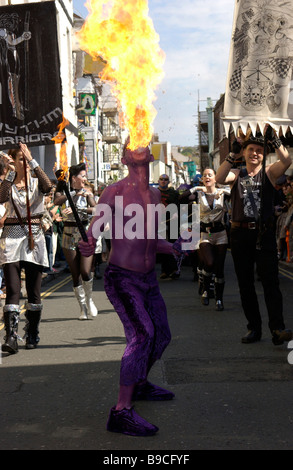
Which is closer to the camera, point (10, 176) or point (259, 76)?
point (259, 76)

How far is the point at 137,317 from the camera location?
4.73 m

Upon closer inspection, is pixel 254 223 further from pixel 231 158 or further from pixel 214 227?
pixel 214 227

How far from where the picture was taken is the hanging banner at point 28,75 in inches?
270

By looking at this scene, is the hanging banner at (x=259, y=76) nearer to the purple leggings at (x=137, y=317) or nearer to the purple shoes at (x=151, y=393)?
the purple leggings at (x=137, y=317)

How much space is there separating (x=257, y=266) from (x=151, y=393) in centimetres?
251

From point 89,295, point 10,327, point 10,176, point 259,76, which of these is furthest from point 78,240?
point 259,76

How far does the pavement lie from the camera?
4.29 meters

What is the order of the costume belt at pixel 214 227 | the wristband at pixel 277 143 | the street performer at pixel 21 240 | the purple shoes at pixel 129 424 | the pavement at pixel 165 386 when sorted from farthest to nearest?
1. the costume belt at pixel 214 227
2. the street performer at pixel 21 240
3. the wristband at pixel 277 143
4. the purple shoes at pixel 129 424
5. the pavement at pixel 165 386

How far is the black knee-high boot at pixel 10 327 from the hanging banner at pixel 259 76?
9.41 feet

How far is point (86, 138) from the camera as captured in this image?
49.0 m

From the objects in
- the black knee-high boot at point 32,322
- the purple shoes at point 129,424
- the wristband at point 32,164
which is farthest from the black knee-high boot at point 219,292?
the purple shoes at point 129,424

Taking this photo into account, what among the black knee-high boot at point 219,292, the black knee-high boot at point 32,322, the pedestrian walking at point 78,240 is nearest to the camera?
the black knee-high boot at point 32,322

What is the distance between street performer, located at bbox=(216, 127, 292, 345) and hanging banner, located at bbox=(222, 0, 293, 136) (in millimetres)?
222

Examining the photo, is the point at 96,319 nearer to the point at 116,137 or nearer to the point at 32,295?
the point at 32,295
